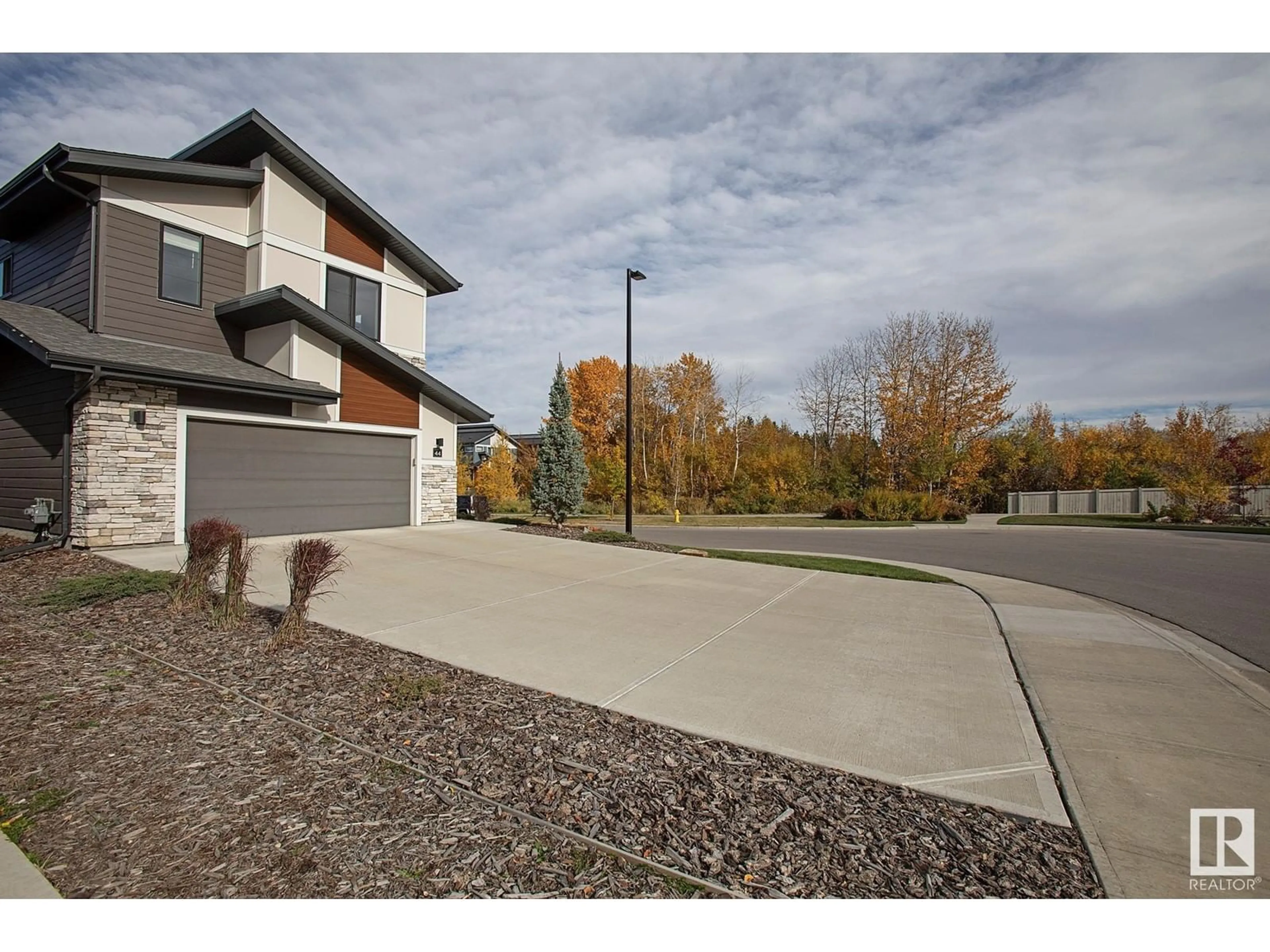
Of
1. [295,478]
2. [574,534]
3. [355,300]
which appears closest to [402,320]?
[355,300]

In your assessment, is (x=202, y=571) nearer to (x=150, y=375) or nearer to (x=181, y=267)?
(x=150, y=375)

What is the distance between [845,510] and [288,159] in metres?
23.9

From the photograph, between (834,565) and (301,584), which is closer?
(301,584)

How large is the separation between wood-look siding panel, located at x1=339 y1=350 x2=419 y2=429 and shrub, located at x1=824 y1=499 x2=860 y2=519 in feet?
61.6

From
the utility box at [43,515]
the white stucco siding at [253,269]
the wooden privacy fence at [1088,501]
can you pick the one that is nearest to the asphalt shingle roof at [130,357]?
the white stucco siding at [253,269]

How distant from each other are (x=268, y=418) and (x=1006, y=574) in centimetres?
1501

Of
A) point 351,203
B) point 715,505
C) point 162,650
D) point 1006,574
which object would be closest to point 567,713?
point 162,650

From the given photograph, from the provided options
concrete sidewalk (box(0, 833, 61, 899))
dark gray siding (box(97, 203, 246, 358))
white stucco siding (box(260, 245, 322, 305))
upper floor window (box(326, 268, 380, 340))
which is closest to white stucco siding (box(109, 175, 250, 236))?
dark gray siding (box(97, 203, 246, 358))

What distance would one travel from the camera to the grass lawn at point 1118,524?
19.0 metres

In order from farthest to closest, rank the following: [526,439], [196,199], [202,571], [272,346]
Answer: [526,439] < [272,346] < [196,199] < [202,571]

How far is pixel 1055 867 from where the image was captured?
274cm

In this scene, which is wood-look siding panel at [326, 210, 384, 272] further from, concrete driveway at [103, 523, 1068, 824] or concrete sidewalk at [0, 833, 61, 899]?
concrete sidewalk at [0, 833, 61, 899]

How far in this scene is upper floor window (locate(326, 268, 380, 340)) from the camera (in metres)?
15.5

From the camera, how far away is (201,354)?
506 inches
